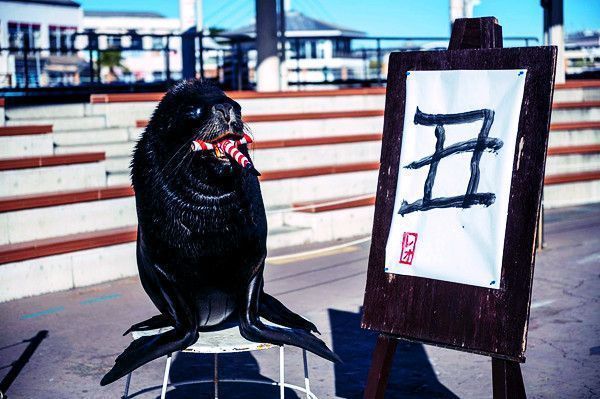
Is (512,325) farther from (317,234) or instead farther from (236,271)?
(317,234)

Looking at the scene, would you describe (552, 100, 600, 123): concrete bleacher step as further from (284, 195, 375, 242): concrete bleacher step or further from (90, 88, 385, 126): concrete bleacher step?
(284, 195, 375, 242): concrete bleacher step

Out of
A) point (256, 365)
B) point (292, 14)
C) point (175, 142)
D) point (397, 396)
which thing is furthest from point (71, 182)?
point (292, 14)

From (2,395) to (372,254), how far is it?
6.32ft

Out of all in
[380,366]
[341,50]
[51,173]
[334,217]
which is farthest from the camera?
[341,50]

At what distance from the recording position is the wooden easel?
10.8 feet

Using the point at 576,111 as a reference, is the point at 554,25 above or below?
above

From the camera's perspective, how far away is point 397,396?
458 centimetres

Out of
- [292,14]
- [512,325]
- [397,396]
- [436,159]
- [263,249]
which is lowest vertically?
[397,396]

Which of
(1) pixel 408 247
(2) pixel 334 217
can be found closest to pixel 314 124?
(2) pixel 334 217

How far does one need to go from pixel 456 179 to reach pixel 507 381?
740 millimetres

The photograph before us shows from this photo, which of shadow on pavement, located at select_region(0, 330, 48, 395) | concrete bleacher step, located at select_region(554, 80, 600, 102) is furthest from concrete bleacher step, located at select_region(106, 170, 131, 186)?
concrete bleacher step, located at select_region(554, 80, 600, 102)

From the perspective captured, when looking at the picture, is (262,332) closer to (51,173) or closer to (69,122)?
(51,173)

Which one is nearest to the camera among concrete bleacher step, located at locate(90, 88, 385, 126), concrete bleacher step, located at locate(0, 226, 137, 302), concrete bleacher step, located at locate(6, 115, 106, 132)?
concrete bleacher step, located at locate(0, 226, 137, 302)

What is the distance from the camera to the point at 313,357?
17.4ft
